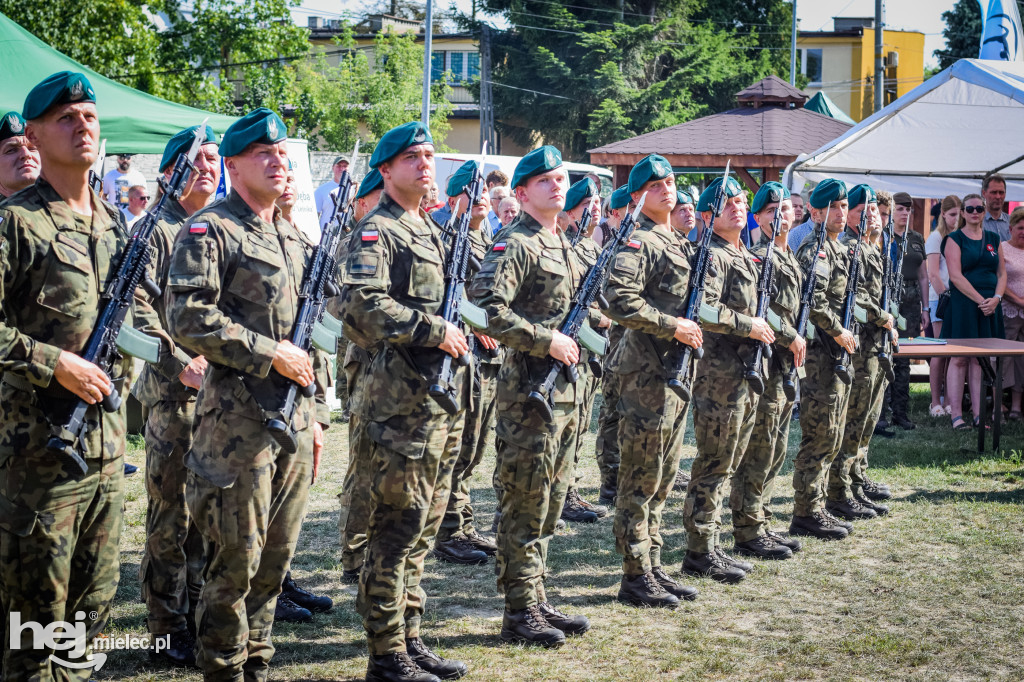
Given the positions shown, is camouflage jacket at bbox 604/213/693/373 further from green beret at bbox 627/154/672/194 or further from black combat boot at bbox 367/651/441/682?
black combat boot at bbox 367/651/441/682

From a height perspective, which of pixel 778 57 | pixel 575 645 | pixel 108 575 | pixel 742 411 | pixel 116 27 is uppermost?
pixel 778 57

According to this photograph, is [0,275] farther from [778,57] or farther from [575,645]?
[778,57]

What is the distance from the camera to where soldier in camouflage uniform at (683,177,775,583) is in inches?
237

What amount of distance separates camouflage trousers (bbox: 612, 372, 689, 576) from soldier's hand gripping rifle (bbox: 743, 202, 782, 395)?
64 cm

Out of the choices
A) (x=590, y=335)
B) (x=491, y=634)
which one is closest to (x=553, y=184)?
(x=590, y=335)

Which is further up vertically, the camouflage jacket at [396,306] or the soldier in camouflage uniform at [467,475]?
the camouflage jacket at [396,306]

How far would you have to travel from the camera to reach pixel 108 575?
3.65m

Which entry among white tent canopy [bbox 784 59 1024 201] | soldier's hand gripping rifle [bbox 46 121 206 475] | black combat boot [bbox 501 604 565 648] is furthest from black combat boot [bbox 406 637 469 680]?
white tent canopy [bbox 784 59 1024 201]

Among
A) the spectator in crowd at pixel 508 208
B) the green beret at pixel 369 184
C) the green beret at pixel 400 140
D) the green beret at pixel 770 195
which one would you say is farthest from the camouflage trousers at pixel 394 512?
the spectator in crowd at pixel 508 208

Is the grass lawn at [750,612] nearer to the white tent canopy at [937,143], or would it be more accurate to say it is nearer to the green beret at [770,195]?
the green beret at [770,195]

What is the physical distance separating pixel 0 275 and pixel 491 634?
3.04 metres

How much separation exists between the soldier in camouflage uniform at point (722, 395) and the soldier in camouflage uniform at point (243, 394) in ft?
9.62

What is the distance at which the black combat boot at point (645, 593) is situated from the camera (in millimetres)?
5582

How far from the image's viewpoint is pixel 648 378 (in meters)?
5.55
